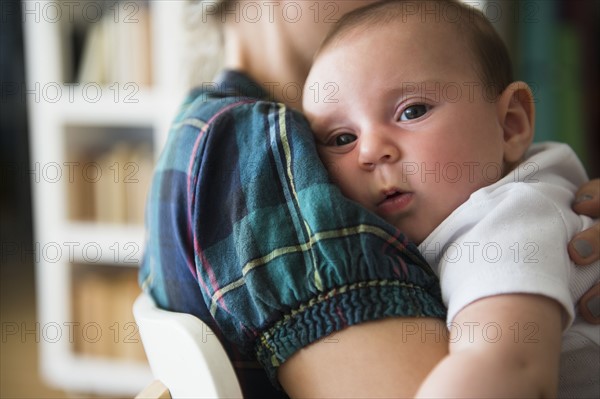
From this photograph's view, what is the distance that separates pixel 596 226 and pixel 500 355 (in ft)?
0.83

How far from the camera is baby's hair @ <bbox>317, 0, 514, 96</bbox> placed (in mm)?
804

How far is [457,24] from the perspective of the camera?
0.81 metres

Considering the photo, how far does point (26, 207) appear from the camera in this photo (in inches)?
116

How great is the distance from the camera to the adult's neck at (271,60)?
3.42 ft

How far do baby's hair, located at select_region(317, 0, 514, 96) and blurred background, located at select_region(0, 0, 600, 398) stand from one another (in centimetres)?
146

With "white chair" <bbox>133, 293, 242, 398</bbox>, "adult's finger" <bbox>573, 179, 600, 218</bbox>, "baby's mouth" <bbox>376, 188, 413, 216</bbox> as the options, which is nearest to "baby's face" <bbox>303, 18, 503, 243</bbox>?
"baby's mouth" <bbox>376, 188, 413, 216</bbox>

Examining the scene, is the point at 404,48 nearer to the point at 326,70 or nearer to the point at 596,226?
the point at 326,70

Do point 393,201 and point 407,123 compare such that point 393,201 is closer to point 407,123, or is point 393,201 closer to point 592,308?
point 407,123

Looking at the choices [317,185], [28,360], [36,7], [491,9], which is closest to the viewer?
[317,185]

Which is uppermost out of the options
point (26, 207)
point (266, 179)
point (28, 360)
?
point (266, 179)

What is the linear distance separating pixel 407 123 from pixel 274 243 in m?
0.21

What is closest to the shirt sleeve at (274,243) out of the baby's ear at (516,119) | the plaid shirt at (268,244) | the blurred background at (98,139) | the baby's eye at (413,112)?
the plaid shirt at (268,244)

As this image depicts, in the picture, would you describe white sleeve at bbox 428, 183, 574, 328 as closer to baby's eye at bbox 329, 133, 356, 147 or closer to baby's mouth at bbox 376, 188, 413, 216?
baby's mouth at bbox 376, 188, 413, 216

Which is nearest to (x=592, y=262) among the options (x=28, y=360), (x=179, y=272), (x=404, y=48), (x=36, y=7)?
(x=404, y=48)
